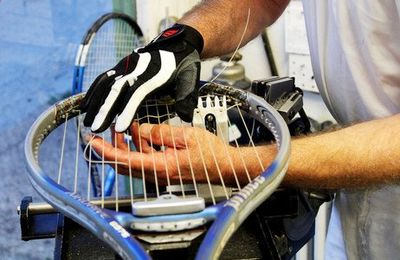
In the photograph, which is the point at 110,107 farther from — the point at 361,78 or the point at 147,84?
the point at 361,78

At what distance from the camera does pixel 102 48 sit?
1.58m

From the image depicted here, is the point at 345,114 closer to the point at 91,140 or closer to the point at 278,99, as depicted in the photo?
the point at 278,99

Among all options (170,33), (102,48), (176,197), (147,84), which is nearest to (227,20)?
(170,33)

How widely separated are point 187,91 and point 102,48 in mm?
967

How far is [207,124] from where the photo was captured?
68cm

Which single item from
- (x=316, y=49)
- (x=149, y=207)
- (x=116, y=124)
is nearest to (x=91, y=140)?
(x=116, y=124)

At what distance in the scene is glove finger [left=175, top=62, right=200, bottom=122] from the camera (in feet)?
2.15

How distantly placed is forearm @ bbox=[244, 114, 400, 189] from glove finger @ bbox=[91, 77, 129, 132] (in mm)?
173

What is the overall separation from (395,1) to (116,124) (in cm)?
37

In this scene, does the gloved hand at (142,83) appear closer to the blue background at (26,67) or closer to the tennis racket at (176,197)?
the tennis racket at (176,197)

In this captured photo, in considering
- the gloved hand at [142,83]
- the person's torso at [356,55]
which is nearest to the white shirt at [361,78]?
the person's torso at [356,55]

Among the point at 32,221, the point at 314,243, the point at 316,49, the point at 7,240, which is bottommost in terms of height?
the point at 7,240

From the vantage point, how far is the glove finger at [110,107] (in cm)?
63

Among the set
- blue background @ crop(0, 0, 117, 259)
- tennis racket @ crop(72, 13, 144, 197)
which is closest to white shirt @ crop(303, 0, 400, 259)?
tennis racket @ crop(72, 13, 144, 197)
